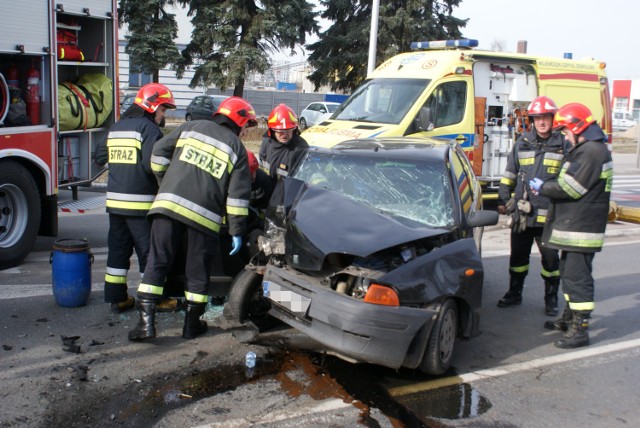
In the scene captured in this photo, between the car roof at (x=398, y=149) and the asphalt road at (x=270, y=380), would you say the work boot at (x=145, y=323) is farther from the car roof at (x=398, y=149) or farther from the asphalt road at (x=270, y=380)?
the car roof at (x=398, y=149)

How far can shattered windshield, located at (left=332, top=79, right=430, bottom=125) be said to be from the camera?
11.0m

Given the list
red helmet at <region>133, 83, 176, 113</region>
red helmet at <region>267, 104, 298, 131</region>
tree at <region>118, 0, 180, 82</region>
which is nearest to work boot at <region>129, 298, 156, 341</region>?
red helmet at <region>133, 83, 176, 113</region>

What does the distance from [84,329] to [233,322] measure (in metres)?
1.28

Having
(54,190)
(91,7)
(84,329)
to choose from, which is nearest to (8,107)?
(54,190)

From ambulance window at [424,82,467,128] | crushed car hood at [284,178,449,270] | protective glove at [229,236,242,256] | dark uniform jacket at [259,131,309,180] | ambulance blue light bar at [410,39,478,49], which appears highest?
ambulance blue light bar at [410,39,478,49]

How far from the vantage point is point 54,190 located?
7.65 m

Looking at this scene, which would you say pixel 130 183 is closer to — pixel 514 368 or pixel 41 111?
pixel 41 111

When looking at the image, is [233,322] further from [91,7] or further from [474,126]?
[474,126]

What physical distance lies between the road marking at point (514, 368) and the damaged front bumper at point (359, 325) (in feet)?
0.87

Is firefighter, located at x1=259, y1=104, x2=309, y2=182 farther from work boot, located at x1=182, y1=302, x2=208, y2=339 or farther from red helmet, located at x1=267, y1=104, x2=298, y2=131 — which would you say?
work boot, located at x1=182, y1=302, x2=208, y2=339

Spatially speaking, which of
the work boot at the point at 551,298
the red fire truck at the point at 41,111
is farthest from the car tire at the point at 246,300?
the red fire truck at the point at 41,111

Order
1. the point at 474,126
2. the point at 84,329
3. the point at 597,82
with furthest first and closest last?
the point at 597,82 < the point at 474,126 < the point at 84,329

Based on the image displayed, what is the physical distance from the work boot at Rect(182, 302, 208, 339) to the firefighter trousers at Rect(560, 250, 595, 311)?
118 inches

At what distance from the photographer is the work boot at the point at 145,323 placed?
5.19 metres
